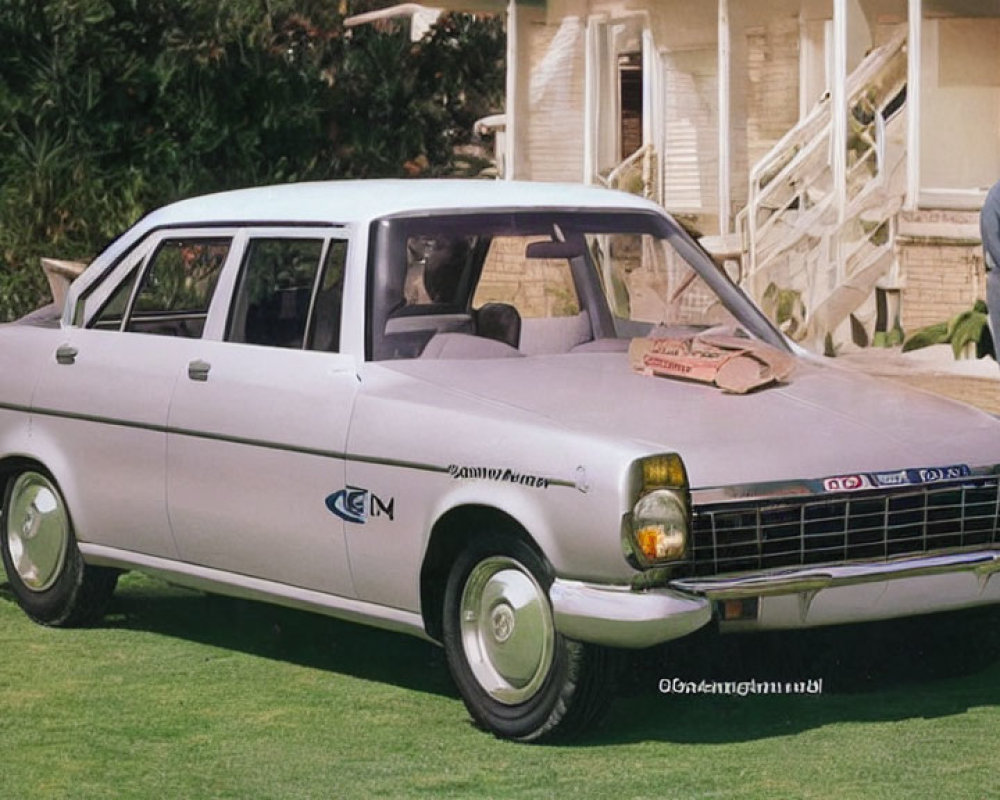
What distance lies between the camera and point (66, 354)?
387 inches

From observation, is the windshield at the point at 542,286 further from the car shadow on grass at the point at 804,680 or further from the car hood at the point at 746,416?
the car shadow on grass at the point at 804,680

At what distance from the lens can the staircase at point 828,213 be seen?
2127 cm

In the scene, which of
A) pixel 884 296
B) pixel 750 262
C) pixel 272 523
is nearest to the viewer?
pixel 272 523

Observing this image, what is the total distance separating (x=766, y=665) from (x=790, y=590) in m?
1.17

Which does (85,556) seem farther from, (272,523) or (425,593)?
(425,593)

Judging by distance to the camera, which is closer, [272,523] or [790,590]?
[790,590]

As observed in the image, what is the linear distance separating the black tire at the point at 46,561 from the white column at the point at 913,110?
38.1ft

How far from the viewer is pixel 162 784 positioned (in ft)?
24.0

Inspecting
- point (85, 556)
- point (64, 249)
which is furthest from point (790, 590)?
point (64, 249)

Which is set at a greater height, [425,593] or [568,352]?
[568,352]

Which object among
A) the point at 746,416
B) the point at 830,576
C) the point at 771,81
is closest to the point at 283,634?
the point at 746,416

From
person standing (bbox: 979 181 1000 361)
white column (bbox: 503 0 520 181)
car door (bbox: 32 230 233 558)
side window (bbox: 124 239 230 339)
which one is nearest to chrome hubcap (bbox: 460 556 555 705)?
car door (bbox: 32 230 233 558)

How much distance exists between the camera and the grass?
286 inches

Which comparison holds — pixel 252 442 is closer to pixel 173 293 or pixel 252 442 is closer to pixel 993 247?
pixel 173 293
